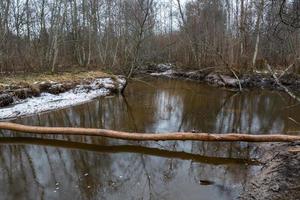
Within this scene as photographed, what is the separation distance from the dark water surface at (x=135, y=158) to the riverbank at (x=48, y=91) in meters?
1.12

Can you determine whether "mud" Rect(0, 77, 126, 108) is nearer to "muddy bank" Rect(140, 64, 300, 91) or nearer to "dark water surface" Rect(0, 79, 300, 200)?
"dark water surface" Rect(0, 79, 300, 200)

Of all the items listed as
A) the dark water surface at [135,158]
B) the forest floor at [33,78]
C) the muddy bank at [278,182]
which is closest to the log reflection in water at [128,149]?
the dark water surface at [135,158]

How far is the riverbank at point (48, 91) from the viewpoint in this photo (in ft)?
42.0

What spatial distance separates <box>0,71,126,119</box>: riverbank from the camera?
12812mm

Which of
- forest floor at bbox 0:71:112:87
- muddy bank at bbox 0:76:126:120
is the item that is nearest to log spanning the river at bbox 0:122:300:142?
muddy bank at bbox 0:76:126:120

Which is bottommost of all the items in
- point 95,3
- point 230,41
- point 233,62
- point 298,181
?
point 298,181

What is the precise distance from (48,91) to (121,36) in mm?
16974

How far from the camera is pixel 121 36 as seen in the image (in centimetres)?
3159

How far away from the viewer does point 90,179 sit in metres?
6.36

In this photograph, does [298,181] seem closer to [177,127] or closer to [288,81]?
[177,127]

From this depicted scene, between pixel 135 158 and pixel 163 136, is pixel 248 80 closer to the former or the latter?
pixel 163 136

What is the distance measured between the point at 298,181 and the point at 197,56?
78.8 feet

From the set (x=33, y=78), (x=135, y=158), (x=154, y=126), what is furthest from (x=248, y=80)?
(x=135, y=158)

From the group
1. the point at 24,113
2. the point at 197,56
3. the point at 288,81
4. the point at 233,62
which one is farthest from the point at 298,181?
the point at 197,56
